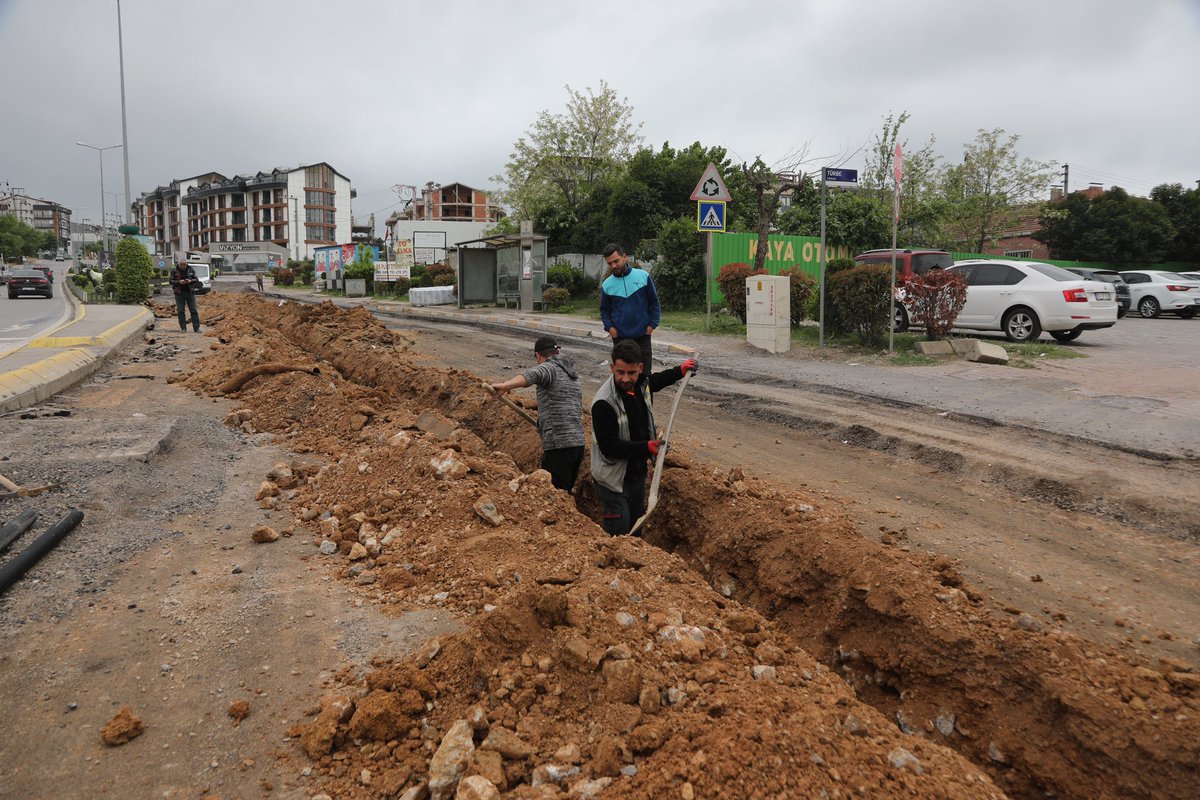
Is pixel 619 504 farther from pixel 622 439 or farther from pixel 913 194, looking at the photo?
pixel 913 194

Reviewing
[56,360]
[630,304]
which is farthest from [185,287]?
[630,304]

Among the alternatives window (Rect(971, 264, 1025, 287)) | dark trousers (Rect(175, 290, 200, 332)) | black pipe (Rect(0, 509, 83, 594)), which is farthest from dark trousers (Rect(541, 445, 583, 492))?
dark trousers (Rect(175, 290, 200, 332))

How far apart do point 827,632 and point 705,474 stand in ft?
6.03

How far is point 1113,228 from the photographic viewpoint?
37.6 meters

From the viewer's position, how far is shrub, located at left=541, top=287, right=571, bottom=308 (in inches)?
1001

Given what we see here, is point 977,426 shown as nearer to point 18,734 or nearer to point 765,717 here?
point 765,717

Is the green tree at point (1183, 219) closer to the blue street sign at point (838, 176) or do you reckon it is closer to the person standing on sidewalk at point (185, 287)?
the blue street sign at point (838, 176)

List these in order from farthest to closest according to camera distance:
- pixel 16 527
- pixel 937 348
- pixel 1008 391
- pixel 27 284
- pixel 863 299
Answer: pixel 27 284, pixel 863 299, pixel 937 348, pixel 1008 391, pixel 16 527

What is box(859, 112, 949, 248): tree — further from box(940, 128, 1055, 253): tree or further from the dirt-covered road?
the dirt-covered road

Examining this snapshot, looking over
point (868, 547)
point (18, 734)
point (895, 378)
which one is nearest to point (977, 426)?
point (895, 378)

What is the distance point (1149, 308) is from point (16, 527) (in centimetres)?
2726

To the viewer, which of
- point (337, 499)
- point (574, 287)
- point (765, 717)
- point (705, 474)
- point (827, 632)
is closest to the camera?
point (765, 717)

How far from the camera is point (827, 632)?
390 centimetres

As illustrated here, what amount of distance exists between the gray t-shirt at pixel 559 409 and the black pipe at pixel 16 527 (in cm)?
312
